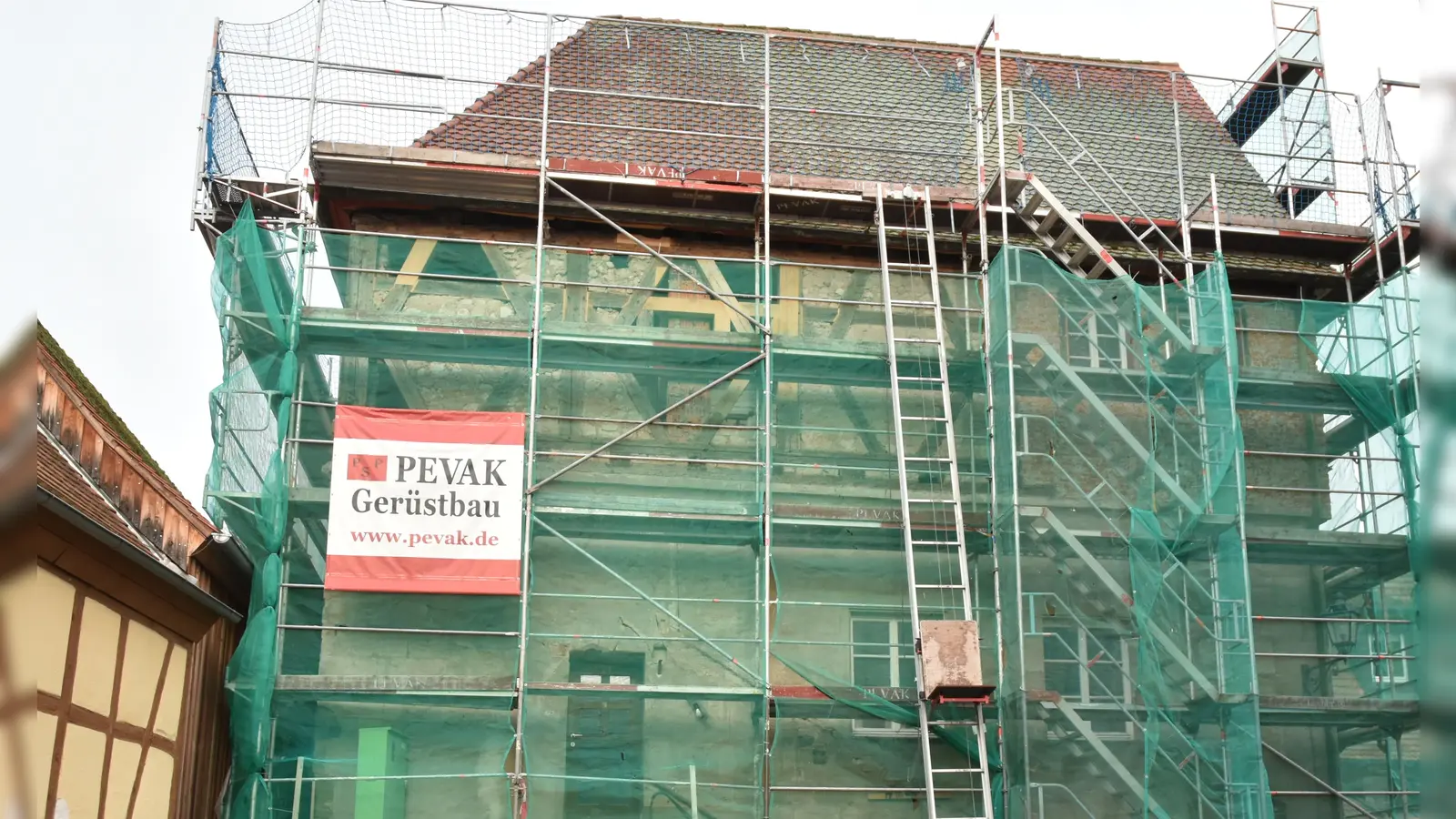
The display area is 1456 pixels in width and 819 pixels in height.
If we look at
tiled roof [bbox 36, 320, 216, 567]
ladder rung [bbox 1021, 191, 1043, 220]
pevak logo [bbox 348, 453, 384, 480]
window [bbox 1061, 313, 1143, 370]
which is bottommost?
tiled roof [bbox 36, 320, 216, 567]

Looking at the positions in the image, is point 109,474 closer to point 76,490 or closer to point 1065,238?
point 76,490

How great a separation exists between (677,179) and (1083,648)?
6.07 meters

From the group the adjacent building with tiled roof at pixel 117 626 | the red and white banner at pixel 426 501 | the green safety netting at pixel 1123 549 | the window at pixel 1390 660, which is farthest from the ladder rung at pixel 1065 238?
the adjacent building with tiled roof at pixel 117 626

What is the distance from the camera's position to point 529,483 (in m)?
13.8

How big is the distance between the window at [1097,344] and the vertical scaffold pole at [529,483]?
521cm

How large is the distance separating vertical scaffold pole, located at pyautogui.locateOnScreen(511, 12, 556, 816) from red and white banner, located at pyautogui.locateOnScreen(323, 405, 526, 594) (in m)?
0.11

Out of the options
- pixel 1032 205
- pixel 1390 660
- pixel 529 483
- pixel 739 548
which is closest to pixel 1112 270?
pixel 1032 205

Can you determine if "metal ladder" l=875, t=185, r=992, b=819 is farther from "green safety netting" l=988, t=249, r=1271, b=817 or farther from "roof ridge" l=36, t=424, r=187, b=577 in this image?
"roof ridge" l=36, t=424, r=187, b=577

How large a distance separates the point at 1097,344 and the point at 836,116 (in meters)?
4.90

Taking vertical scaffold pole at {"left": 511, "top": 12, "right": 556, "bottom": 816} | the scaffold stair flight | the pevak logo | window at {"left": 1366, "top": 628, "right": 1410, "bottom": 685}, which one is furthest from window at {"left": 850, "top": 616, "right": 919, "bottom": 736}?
the pevak logo

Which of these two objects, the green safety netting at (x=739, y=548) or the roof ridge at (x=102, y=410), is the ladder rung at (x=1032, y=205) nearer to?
the green safety netting at (x=739, y=548)

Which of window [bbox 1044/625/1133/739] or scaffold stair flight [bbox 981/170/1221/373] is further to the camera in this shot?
scaffold stair flight [bbox 981/170/1221/373]

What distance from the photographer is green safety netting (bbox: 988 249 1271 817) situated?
522 inches

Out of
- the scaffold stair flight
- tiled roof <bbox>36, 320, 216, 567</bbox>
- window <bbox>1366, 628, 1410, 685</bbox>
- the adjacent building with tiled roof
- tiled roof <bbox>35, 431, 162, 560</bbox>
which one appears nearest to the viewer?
the adjacent building with tiled roof
